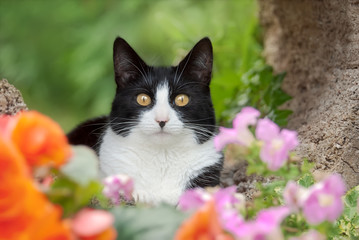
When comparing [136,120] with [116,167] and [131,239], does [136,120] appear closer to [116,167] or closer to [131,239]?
[116,167]

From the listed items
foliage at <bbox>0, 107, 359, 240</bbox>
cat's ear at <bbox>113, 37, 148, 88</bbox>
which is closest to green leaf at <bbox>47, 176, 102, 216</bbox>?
foliage at <bbox>0, 107, 359, 240</bbox>

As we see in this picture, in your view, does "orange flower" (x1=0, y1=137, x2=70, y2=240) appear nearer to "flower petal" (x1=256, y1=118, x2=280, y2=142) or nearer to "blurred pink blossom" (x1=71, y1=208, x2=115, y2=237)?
"blurred pink blossom" (x1=71, y1=208, x2=115, y2=237)

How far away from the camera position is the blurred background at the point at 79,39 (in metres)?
4.20

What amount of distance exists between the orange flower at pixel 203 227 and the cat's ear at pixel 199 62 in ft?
3.14

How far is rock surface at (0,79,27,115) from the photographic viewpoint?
4.19ft

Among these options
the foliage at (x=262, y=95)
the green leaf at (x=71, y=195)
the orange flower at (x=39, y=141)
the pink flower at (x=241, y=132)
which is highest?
the foliage at (x=262, y=95)

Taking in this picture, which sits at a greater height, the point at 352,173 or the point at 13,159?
the point at 352,173

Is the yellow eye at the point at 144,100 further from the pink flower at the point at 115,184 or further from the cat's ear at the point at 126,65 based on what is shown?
the pink flower at the point at 115,184

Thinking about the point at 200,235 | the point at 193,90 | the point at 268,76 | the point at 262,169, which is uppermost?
the point at 268,76

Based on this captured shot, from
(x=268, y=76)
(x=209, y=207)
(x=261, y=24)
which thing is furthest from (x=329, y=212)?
(x=261, y=24)

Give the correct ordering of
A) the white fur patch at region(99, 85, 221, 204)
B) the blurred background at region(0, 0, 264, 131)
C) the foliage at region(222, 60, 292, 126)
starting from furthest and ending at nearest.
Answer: the blurred background at region(0, 0, 264, 131), the foliage at region(222, 60, 292, 126), the white fur patch at region(99, 85, 221, 204)

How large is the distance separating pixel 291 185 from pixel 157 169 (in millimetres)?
822

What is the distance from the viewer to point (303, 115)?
1.98 meters

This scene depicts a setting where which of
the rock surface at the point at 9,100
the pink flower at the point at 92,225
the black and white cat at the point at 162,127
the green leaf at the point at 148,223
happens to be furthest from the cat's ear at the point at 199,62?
the pink flower at the point at 92,225
